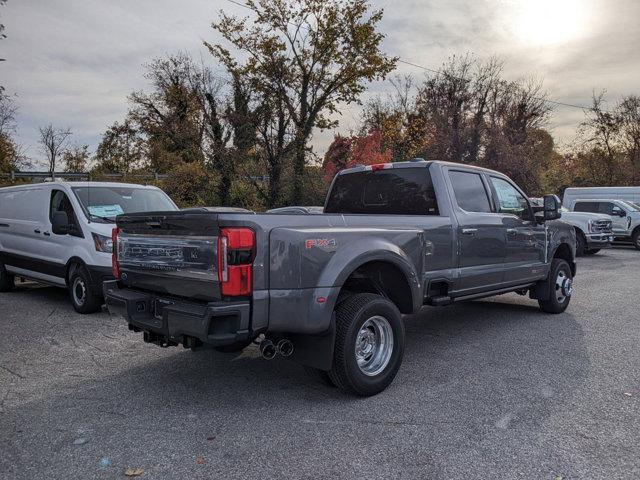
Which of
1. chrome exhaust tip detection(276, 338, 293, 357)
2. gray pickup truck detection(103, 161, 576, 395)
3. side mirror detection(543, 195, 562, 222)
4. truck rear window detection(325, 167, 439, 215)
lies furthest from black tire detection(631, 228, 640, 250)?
chrome exhaust tip detection(276, 338, 293, 357)

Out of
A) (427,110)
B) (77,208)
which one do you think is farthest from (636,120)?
(77,208)

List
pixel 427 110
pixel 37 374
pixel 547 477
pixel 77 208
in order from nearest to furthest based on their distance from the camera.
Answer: pixel 547 477
pixel 37 374
pixel 77 208
pixel 427 110

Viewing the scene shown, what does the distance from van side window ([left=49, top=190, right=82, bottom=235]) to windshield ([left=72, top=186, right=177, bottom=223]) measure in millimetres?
194

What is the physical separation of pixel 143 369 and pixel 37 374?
35.5 inches

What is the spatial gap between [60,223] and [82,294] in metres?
1.03

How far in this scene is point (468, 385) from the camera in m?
4.30

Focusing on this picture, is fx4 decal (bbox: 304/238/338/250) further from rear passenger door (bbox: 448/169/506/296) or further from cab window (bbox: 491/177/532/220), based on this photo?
cab window (bbox: 491/177/532/220)

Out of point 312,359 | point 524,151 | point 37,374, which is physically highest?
point 524,151

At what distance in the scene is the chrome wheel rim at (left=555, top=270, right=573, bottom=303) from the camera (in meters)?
7.21

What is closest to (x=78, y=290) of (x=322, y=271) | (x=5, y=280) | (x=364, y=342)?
(x=5, y=280)

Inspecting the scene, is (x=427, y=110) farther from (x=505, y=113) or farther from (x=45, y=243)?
(x=45, y=243)

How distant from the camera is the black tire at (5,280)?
9.02 m

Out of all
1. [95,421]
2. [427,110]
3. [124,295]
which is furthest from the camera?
[427,110]

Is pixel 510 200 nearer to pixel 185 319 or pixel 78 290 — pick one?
pixel 185 319
